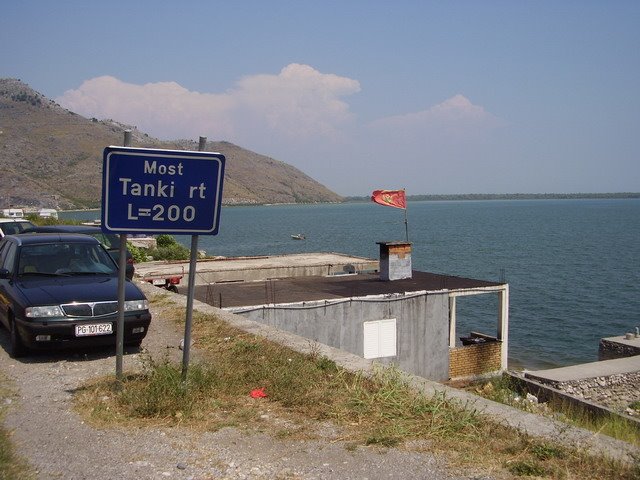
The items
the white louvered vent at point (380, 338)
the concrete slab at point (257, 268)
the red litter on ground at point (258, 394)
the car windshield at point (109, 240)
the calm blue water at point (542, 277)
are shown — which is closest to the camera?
the red litter on ground at point (258, 394)

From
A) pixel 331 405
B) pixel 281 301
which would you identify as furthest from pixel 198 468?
pixel 281 301

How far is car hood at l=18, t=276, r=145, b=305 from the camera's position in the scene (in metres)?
7.89

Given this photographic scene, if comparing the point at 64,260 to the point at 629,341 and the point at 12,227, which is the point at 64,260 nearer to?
the point at 12,227

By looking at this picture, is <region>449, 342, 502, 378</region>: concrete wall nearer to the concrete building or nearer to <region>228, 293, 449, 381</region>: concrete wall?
the concrete building

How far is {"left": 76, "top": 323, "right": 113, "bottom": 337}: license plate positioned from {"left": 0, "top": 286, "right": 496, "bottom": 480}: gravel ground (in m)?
1.74

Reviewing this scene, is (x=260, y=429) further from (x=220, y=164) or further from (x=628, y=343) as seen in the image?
(x=628, y=343)

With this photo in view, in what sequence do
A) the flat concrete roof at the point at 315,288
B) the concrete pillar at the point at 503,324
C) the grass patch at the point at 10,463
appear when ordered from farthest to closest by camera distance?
the concrete pillar at the point at 503,324 < the flat concrete roof at the point at 315,288 < the grass patch at the point at 10,463

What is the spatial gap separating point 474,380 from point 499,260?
132ft

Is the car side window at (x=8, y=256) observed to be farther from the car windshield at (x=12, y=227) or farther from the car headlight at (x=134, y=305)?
the car windshield at (x=12, y=227)

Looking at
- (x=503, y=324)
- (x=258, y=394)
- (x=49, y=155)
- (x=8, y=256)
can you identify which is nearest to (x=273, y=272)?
(x=503, y=324)

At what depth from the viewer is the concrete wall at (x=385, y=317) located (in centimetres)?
1519

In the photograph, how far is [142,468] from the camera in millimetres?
4504

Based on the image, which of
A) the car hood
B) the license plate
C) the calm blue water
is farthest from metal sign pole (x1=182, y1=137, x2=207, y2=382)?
the calm blue water

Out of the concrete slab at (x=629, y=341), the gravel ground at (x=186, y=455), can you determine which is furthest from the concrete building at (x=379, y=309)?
the gravel ground at (x=186, y=455)
